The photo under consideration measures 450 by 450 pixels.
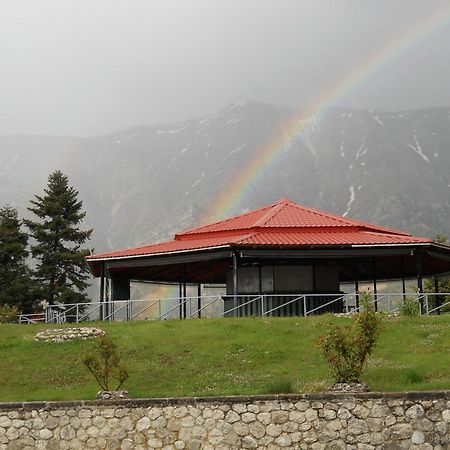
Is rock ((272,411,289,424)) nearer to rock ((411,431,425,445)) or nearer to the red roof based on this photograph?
rock ((411,431,425,445))

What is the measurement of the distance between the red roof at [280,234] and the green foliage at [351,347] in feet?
43.4

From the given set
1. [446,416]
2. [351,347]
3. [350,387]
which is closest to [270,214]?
[351,347]

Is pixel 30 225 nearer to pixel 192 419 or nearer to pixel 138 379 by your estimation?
pixel 138 379

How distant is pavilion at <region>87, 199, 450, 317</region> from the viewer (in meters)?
28.6

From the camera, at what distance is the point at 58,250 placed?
49312mm

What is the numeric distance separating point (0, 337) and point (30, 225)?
A: 89.3 feet

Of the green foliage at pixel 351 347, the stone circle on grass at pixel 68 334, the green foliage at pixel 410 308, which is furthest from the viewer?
the green foliage at pixel 410 308

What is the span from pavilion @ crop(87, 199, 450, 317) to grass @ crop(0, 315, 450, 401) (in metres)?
5.03

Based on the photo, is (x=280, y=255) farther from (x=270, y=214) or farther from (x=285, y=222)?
(x=270, y=214)

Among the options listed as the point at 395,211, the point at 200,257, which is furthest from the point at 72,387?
the point at 395,211

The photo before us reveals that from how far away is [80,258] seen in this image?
4772cm

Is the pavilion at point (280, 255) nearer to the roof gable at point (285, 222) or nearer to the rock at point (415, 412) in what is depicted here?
the roof gable at point (285, 222)

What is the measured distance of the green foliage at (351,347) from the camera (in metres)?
14.1


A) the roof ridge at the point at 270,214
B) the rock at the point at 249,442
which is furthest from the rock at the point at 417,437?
the roof ridge at the point at 270,214
